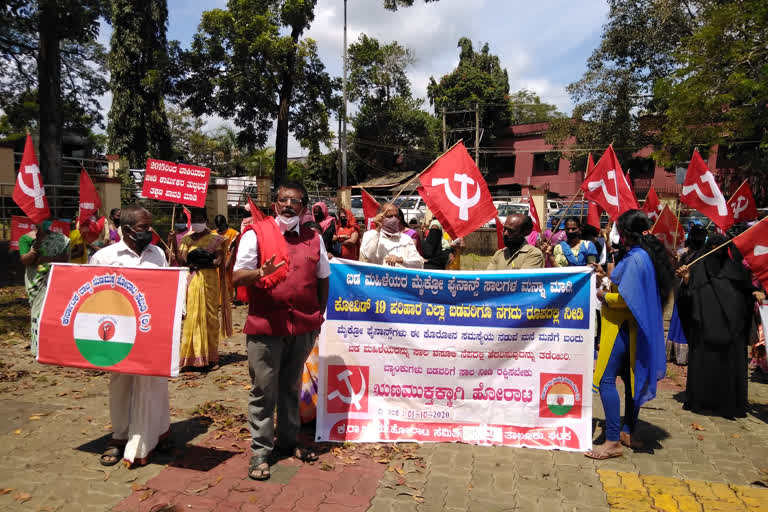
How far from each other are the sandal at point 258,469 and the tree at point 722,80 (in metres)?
15.1

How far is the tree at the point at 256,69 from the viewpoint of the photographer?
88.7 ft

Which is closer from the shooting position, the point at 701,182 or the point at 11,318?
the point at 701,182

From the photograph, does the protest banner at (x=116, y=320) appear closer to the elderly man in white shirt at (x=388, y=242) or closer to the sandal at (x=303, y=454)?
the sandal at (x=303, y=454)

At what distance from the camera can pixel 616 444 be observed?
4.59 m

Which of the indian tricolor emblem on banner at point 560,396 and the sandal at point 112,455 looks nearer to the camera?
the sandal at point 112,455

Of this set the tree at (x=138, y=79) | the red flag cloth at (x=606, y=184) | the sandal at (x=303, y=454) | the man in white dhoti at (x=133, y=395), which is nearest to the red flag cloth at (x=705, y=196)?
the red flag cloth at (x=606, y=184)

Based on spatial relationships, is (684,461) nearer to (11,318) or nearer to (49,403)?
(49,403)

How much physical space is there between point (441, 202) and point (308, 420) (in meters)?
2.69

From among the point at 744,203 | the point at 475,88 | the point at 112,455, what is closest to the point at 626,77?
the point at 475,88

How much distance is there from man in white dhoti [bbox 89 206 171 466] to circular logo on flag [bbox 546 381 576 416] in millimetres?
3135

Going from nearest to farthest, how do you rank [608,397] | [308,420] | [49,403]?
[608,397]
[308,420]
[49,403]

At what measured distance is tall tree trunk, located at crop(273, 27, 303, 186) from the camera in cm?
2800

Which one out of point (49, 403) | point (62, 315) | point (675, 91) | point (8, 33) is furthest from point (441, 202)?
point (8, 33)

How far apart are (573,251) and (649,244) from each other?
3896 mm
